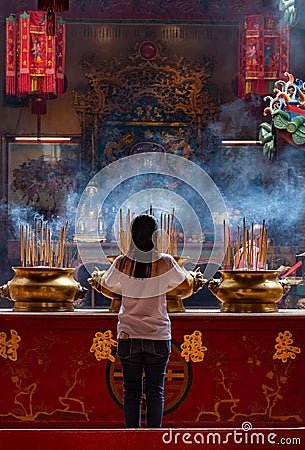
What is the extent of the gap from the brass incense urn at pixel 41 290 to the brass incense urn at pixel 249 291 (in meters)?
0.70

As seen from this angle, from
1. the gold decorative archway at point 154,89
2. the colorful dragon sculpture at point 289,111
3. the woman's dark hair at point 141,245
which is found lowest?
the woman's dark hair at point 141,245

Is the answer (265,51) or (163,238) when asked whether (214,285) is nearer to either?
(163,238)

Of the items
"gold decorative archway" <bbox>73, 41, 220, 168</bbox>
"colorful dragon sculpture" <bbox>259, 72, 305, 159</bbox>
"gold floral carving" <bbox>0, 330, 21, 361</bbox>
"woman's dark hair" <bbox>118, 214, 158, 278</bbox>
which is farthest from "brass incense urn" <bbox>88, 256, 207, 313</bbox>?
"gold decorative archway" <bbox>73, 41, 220, 168</bbox>

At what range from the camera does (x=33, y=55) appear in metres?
7.56

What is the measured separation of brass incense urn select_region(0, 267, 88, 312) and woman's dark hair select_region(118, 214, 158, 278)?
676 mm

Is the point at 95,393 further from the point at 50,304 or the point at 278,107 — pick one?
the point at 278,107

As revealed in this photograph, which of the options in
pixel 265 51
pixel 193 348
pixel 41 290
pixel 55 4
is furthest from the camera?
pixel 265 51

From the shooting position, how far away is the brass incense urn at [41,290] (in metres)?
3.68

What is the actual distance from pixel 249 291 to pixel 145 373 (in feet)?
2.81

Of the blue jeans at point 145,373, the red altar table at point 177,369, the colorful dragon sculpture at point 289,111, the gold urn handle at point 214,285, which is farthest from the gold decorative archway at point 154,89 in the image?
the blue jeans at point 145,373

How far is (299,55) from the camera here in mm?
8273

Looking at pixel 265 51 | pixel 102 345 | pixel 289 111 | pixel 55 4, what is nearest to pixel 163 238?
pixel 102 345

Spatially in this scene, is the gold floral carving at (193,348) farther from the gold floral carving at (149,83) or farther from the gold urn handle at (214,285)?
the gold floral carving at (149,83)

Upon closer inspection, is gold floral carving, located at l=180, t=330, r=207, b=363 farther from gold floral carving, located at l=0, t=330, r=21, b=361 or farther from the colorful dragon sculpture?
the colorful dragon sculpture
